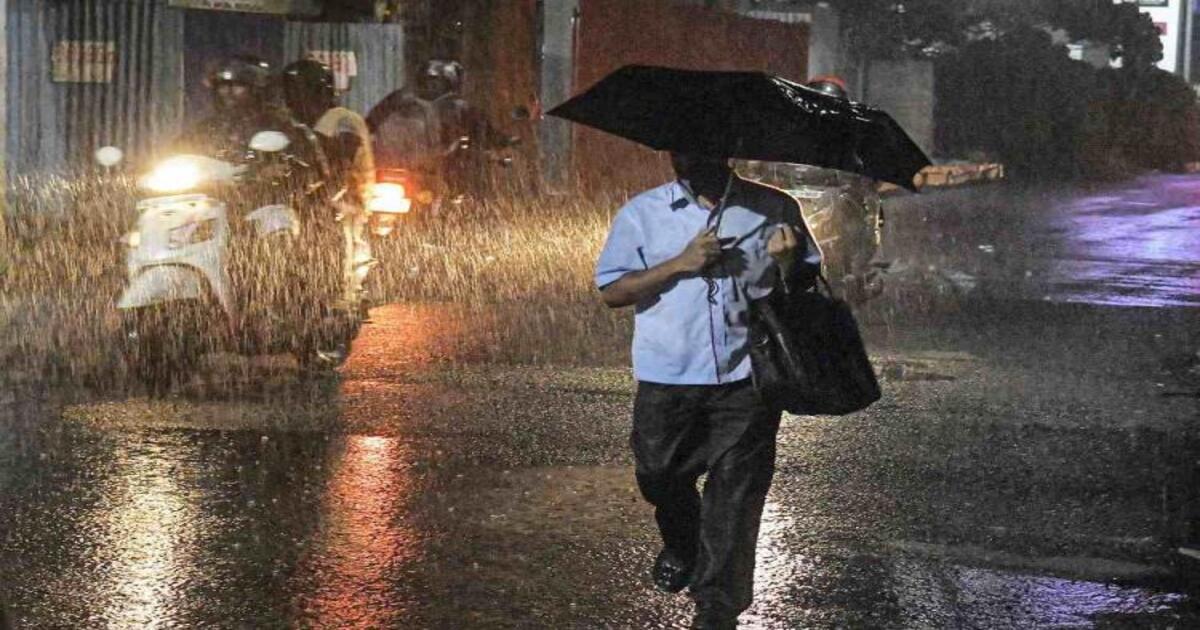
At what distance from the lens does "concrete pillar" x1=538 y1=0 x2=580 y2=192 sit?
2345cm

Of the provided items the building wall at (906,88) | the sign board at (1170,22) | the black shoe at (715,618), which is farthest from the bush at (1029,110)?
the black shoe at (715,618)

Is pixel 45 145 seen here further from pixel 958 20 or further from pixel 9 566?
pixel 958 20

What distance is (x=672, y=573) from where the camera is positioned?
5.35 metres

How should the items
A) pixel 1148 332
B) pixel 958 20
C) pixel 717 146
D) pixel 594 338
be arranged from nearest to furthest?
1. pixel 717 146
2. pixel 594 338
3. pixel 1148 332
4. pixel 958 20

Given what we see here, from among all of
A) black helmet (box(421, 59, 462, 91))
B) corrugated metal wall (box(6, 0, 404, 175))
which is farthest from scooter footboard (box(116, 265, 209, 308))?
corrugated metal wall (box(6, 0, 404, 175))

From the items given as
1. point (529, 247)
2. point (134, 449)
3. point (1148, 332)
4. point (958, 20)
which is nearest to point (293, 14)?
point (529, 247)

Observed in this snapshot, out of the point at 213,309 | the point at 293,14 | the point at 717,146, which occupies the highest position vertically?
the point at 293,14

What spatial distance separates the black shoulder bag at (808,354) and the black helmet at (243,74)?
18.2ft

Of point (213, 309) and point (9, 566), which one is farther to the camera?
point (213, 309)

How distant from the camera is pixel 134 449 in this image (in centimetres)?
766

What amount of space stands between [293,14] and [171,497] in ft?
44.7

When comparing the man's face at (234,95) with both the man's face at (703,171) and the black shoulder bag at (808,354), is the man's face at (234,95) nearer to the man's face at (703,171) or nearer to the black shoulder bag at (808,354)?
the man's face at (703,171)

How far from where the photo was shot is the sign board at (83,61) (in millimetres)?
17922

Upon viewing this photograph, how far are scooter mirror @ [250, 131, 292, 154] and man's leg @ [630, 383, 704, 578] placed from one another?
459 cm
